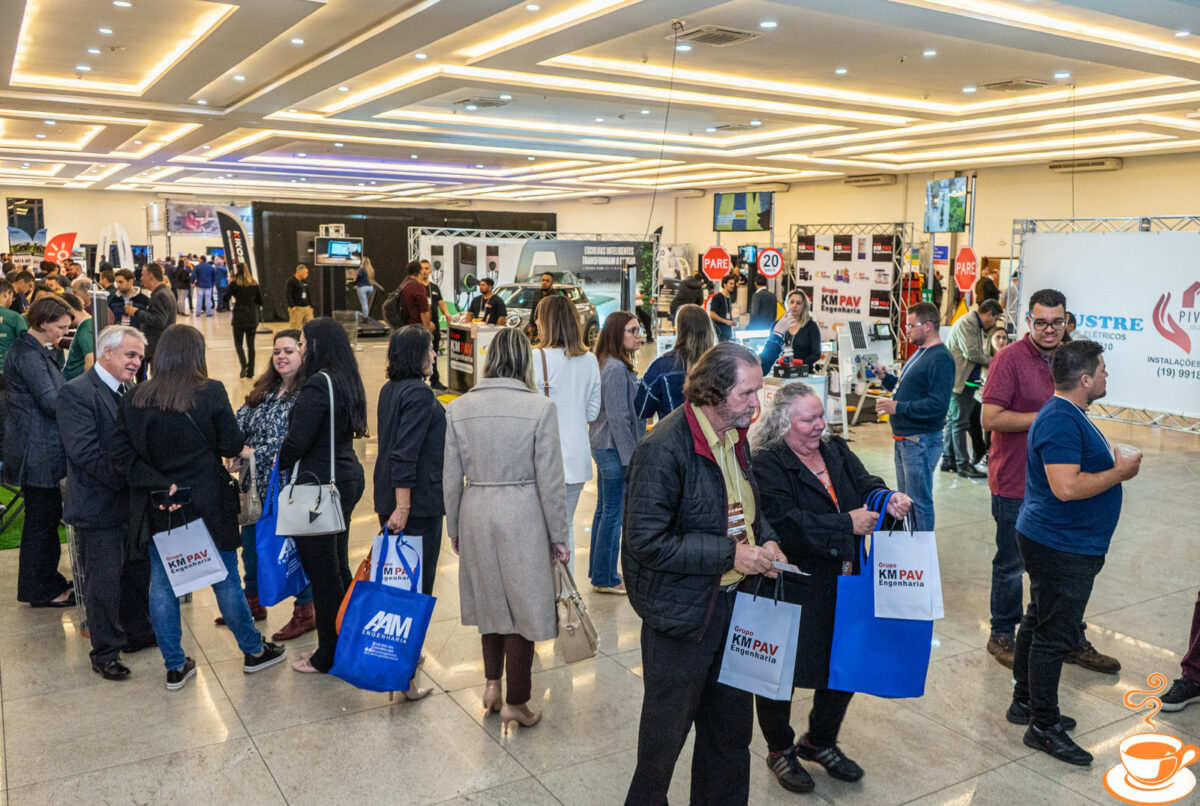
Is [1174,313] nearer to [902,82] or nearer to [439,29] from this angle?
[902,82]

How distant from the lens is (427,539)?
3.89 m

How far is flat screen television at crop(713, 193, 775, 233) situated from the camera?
18094 millimetres

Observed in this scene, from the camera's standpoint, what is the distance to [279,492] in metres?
3.77

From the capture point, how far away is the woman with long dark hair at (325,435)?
12.1 ft

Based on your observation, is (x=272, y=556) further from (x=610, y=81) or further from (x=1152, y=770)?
(x=610, y=81)

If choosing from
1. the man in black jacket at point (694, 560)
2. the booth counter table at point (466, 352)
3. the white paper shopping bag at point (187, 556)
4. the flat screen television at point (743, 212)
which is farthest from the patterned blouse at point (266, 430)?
the flat screen television at point (743, 212)

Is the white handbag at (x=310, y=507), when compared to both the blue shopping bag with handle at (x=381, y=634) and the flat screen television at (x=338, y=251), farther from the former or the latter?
the flat screen television at (x=338, y=251)

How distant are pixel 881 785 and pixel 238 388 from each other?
10391 mm

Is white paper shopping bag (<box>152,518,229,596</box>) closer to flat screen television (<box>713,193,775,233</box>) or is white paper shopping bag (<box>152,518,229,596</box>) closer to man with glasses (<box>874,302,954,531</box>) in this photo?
man with glasses (<box>874,302,954,531</box>)

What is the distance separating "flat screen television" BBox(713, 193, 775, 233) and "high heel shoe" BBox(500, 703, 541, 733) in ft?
50.1

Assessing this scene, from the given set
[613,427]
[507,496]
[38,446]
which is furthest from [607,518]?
[38,446]

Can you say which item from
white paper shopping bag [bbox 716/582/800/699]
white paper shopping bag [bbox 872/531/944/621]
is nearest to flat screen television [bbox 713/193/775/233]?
white paper shopping bag [bbox 872/531/944/621]

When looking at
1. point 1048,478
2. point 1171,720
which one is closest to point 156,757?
point 1048,478

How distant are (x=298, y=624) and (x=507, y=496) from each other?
69.7 inches
